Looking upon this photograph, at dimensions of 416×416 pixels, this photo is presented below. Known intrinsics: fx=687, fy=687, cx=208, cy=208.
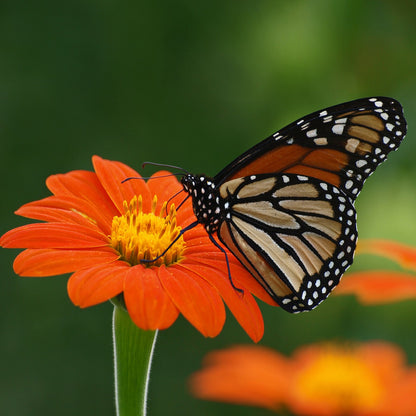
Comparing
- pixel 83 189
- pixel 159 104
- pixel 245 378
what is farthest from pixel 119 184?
pixel 159 104

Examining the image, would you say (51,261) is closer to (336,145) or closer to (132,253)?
(132,253)

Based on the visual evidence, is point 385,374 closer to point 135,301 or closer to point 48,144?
point 135,301

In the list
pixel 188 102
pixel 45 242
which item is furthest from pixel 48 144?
pixel 45 242

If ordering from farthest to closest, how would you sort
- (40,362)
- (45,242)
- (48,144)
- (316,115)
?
1. (48,144)
2. (40,362)
3. (316,115)
4. (45,242)

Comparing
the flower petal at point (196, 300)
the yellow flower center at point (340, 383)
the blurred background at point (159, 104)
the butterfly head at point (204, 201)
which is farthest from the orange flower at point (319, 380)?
the flower petal at point (196, 300)

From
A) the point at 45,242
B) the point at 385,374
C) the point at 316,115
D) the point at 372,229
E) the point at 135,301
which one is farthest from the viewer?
the point at 372,229

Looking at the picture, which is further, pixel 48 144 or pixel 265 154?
pixel 48 144

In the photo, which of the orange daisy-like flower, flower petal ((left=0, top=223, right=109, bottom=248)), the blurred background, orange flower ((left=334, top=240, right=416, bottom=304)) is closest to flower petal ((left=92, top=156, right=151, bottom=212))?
the orange daisy-like flower
